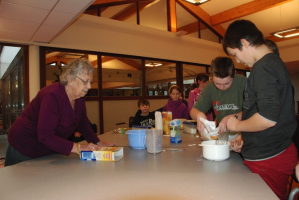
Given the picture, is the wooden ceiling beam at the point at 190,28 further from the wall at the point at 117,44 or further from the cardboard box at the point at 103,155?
the cardboard box at the point at 103,155

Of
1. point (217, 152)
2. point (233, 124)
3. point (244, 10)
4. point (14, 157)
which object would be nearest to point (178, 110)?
point (217, 152)

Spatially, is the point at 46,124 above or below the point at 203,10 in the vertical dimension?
below

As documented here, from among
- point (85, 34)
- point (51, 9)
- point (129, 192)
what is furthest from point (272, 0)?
point (129, 192)

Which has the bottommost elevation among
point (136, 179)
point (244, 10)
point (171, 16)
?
point (136, 179)

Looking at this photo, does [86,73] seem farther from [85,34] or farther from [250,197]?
[85,34]

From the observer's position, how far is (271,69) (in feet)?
3.28

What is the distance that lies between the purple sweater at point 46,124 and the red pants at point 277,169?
1.08m

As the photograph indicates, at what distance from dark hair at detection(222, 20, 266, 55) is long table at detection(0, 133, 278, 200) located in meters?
A: 0.64

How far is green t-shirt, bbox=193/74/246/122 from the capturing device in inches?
65.2

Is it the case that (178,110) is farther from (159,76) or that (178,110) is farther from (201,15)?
(201,15)

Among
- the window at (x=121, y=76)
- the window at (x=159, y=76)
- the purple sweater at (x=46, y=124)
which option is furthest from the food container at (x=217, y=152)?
the window at (x=159, y=76)

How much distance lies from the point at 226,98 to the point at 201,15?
6284 millimetres

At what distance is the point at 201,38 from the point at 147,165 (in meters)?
6.70

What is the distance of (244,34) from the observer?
1.09 meters
